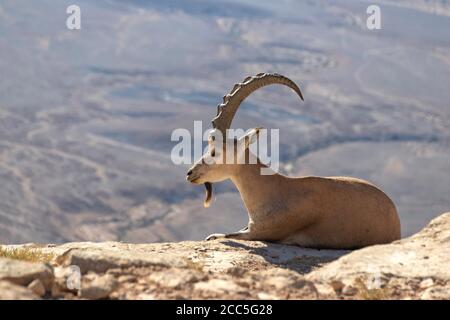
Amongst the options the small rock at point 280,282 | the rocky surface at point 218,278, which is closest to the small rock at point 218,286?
the rocky surface at point 218,278

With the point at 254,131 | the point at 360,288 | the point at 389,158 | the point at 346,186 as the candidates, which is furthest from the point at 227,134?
the point at 389,158

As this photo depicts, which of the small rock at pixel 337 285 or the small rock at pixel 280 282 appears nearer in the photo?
the small rock at pixel 280 282

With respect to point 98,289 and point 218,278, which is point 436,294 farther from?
point 98,289

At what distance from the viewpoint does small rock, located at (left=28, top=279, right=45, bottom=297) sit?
672 centimetres

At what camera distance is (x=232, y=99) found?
43.1 ft

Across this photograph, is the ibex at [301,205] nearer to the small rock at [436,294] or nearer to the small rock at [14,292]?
the small rock at [436,294]

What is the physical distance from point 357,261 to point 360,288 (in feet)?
3.44

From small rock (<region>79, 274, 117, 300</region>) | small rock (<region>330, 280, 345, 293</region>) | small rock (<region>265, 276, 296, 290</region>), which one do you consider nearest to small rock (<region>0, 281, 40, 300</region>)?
small rock (<region>79, 274, 117, 300</region>)

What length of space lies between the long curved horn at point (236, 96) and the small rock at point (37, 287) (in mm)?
6322

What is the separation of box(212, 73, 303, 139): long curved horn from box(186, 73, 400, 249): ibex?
0.01m

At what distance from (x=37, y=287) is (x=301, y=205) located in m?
6.22

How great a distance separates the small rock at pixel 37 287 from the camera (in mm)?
6723

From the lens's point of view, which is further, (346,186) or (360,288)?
(346,186)
